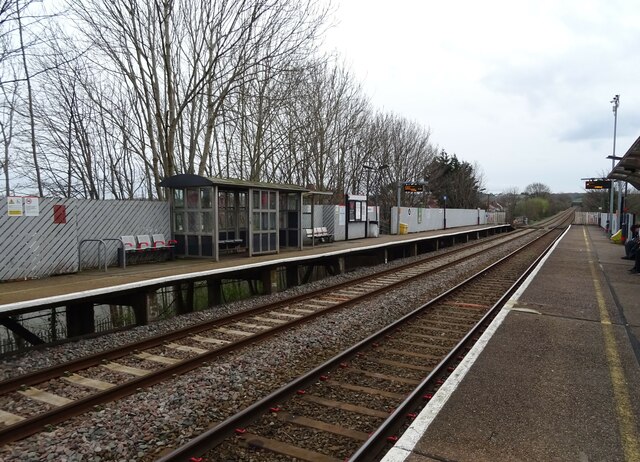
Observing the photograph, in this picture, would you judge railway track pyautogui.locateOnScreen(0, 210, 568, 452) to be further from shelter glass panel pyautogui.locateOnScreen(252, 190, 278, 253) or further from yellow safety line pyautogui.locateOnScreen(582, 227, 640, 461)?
yellow safety line pyautogui.locateOnScreen(582, 227, 640, 461)

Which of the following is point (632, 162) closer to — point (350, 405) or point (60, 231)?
point (350, 405)

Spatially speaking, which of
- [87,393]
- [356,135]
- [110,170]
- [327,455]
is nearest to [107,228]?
[87,393]

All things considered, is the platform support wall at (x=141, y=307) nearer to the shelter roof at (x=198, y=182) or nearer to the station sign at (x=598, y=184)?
the shelter roof at (x=198, y=182)

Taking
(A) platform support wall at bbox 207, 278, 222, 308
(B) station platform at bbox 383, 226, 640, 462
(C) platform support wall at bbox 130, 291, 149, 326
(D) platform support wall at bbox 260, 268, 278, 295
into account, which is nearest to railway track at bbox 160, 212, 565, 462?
(B) station platform at bbox 383, 226, 640, 462

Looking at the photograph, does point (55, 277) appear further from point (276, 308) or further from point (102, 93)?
point (102, 93)

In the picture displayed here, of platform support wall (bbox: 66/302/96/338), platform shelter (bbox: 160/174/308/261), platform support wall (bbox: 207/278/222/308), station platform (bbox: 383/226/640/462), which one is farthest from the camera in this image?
platform support wall (bbox: 207/278/222/308)

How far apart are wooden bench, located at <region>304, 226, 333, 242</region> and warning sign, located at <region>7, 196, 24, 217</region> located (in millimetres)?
10866

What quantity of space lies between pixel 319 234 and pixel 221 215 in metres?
6.57

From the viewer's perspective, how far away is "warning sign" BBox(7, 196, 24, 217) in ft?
29.6

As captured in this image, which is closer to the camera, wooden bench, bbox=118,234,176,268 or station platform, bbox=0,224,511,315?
station platform, bbox=0,224,511,315

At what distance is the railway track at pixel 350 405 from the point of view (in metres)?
3.81

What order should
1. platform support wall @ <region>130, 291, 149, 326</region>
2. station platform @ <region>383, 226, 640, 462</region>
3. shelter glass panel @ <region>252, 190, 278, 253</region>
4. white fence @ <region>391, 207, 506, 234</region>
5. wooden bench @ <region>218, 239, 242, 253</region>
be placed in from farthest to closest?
white fence @ <region>391, 207, 506, 234</region> < wooden bench @ <region>218, 239, 242, 253</region> < shelter glass panel @ <region>252, 190, 278, 253</region> < platform support wall @ <region>130, 291, 149, 326</region> < station platform @ <region>383, 226, 640, 462</region>

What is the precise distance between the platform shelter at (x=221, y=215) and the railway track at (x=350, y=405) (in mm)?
6496

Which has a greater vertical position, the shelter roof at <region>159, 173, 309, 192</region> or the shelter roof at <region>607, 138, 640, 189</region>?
the shelter roof at <region>607, 138, 640, 189</region>
